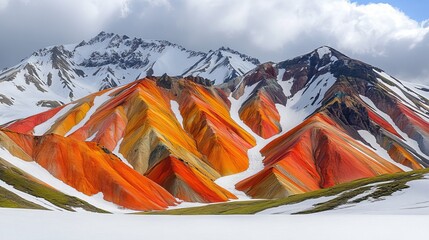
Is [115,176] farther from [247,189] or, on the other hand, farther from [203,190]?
[247,189]

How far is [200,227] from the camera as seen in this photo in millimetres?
17875

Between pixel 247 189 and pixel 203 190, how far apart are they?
70.2ft

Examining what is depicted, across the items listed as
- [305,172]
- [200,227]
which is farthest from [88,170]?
[200,227]

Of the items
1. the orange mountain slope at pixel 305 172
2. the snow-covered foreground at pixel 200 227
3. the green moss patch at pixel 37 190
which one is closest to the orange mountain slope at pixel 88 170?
the green moss patch at pixel 37 190

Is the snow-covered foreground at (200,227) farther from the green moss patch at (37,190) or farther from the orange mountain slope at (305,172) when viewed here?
the orange mountain slope at (305,172)

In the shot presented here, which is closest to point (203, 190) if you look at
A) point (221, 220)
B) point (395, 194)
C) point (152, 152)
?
point (152, 152)

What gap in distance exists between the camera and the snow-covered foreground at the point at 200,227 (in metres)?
16.4

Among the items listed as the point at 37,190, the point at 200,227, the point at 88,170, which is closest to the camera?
the point at 200,227

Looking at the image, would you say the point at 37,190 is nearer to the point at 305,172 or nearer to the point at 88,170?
the point at 88,170

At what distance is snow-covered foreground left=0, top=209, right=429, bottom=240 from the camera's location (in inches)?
647

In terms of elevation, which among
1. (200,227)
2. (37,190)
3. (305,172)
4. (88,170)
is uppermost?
(305,172)

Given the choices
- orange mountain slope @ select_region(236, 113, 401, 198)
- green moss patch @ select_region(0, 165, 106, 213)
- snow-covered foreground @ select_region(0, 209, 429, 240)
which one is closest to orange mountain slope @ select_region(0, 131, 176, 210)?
green moss patch @ select_region(0, 165, 106, 213)

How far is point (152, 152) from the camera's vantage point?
182 m

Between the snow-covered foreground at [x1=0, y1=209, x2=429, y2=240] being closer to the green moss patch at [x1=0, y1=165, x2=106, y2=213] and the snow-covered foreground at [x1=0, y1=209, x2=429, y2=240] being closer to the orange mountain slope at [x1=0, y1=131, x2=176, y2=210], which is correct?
the green moss patch at [x1=0, y1=165, x2=106, y2=213]
